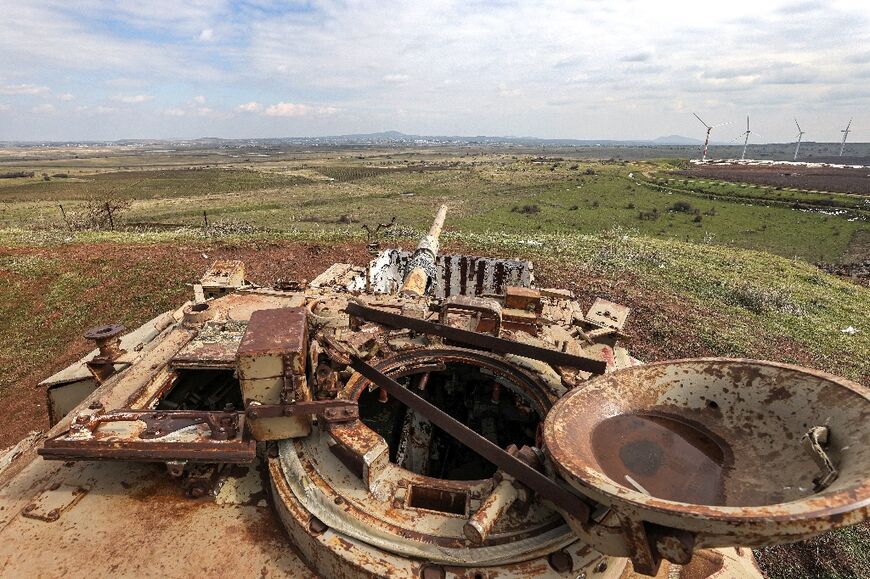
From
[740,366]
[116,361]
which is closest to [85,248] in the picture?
[116,361]

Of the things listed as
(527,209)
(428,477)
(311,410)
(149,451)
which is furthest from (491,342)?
(527,209)

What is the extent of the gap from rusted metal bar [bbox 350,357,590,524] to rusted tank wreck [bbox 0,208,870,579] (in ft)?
0.04

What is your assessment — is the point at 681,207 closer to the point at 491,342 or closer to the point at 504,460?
the point at 491,342

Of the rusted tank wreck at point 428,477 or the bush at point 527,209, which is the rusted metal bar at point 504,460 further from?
the bush at point 527,209

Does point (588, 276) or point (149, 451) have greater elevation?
point (149, 451)

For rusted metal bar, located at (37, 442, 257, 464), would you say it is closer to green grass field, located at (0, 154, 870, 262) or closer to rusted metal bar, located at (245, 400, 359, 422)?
rusted metal bar, located at (245, 400, 359, 422)

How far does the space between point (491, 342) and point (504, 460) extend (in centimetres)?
167

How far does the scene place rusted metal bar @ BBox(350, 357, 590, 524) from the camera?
302 cm

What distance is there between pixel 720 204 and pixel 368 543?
184 feet

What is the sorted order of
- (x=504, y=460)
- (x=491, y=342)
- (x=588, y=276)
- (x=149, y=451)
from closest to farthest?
1. (x=504, y=460)
2. (x=149, y=451)
3. (x=491, y=342)
4. (x=588, y=276)

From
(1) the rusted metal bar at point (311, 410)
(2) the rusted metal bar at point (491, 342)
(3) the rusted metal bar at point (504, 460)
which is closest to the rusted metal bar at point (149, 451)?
(1) the rusted metal bar at point (311, 410)

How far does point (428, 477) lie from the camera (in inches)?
151

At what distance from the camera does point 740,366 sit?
12.3 ft

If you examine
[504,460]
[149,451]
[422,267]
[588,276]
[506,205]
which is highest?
[504,460]
